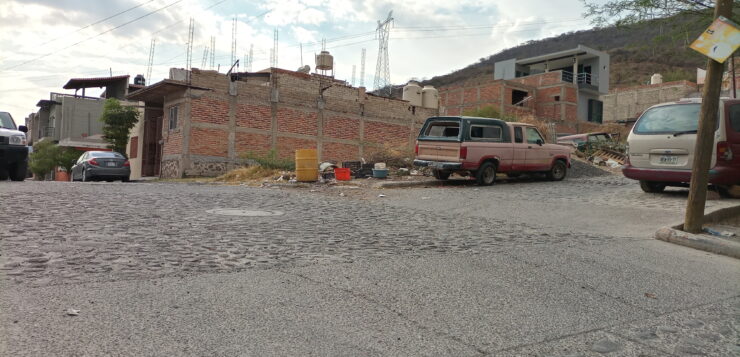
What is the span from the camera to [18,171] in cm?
1407

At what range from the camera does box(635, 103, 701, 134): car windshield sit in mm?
10914

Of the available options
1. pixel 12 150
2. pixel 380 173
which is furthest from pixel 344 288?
pixel 380 173

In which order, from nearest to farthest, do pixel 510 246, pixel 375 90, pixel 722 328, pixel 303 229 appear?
pixel 722 328 → pixel 510 246 → pixel 303 229 → pixel 375 90

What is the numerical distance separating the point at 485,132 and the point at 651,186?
16.6 feet

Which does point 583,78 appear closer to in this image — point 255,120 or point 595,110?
point 595,110

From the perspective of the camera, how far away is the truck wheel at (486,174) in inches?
634

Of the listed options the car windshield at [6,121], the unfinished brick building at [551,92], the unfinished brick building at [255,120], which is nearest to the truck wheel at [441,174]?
the unfinished brick building at [255,120]

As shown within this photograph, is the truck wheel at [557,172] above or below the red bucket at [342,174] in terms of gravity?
above

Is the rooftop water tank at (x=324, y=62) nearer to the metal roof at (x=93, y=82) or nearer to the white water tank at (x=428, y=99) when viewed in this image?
the white water tank at (x=428, y=99)

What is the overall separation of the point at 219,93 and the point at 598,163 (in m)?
18.1

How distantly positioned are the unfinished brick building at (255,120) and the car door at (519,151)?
12.8 metres

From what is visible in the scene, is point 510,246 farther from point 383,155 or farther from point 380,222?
point 383,155

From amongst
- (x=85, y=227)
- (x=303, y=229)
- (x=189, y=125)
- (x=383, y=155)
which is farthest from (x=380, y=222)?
(x=189, y=125)

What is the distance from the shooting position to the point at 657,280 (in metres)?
5.08
